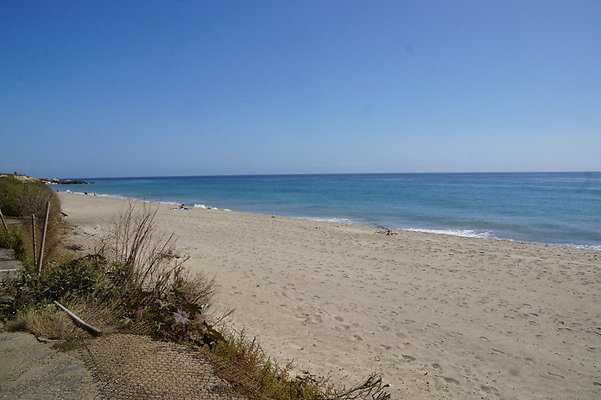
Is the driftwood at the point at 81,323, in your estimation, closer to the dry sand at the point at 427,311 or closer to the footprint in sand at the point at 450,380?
the dry sand at the point at 427,311

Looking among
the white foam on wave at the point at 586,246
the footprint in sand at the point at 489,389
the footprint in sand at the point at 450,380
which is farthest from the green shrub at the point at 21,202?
the white foam on wave at the point at 586,246

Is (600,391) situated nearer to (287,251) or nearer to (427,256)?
(427,256)

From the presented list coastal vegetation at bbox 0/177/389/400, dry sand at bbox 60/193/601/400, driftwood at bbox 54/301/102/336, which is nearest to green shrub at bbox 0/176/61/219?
dry sand at bbox 60/193/601/400

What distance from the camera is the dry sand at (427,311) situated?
15.5 ft

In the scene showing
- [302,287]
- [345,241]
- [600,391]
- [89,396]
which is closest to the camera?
[89,396]

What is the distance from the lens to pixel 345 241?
45.5 feet

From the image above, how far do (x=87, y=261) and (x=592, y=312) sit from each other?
28.4ft

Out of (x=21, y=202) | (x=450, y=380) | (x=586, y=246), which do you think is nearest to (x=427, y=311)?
(x=450, y=380)

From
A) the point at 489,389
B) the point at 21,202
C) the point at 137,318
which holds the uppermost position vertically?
the point at 21,202

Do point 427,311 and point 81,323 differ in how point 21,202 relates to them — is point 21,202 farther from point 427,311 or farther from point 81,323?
point 427,311

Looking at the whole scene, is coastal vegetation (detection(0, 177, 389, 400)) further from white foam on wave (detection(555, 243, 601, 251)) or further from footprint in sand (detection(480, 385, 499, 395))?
white foam on wave (detection(555, 243, 601, 251))

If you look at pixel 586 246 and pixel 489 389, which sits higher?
pixel 489 389

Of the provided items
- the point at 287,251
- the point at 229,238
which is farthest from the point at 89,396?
the point at 229,238

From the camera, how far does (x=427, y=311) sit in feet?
22.5
